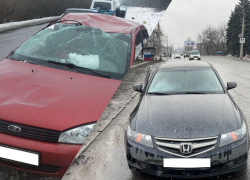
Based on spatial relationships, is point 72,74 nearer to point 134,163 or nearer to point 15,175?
point 15,175

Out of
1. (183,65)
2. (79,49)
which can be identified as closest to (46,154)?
(79,49)

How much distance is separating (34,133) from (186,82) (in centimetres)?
199

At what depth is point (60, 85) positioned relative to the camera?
1.03 meters

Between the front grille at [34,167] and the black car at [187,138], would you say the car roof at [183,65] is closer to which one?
the black car at [187,138]

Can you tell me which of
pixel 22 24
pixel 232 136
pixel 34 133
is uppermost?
pixel 22 24

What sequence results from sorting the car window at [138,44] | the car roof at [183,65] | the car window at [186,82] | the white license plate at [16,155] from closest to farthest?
1. the white license plate at [16,155]
2. the car window at [138,44]
3. the car window at [186,82]
4. the car roof at [183,65]

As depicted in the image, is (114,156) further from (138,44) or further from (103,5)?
(103,5)

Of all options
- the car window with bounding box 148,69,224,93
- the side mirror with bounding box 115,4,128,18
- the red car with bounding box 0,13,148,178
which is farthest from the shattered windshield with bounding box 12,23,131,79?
the car window with bounding box 148,69,224,93

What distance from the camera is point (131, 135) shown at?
72.5 inches

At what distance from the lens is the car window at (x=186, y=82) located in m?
2.46

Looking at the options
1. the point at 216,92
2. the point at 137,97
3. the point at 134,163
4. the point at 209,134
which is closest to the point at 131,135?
the point at 134,163

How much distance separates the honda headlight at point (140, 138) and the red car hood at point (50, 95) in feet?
2.19

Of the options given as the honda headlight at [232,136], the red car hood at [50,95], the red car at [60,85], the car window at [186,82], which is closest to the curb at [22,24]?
the red car at [60,85]

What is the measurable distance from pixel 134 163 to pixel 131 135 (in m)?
0.19
